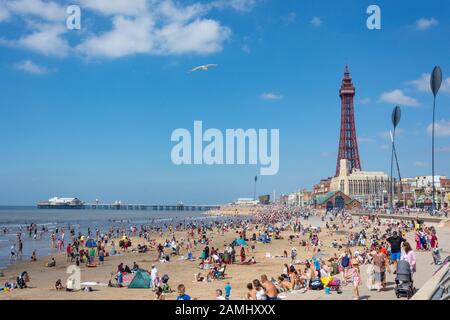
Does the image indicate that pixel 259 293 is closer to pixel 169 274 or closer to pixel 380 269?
pixel 380 269

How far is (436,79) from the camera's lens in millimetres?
51500

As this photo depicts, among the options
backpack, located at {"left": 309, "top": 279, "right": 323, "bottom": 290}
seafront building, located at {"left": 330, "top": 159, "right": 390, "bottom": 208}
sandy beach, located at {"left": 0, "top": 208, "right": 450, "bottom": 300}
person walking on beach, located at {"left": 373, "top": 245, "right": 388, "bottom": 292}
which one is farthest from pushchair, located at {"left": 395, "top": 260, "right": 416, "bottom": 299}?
seafront building, located at {"left": 330, "top": 159, "right": 390, "bottom": 208}

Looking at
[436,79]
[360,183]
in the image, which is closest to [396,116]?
[436,79]

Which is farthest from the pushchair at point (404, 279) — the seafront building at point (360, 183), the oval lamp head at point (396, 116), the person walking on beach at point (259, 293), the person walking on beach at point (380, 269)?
the seafront building at point (360, 183)

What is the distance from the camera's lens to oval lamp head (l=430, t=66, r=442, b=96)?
50934mm

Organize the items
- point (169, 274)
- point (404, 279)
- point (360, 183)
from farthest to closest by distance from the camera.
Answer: point (360, 183) → point (169, 274) → point (404, 279)

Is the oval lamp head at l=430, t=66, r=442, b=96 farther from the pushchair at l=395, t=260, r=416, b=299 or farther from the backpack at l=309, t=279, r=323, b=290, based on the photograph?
the pushchair at l=395, t=260, r=416, b=299

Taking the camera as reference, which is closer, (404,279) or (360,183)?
(404,279)

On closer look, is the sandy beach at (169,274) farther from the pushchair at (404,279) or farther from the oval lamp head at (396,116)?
the oval lamp head at (396,116)

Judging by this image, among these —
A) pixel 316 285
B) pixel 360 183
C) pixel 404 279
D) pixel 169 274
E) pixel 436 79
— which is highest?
pixel 436 79
